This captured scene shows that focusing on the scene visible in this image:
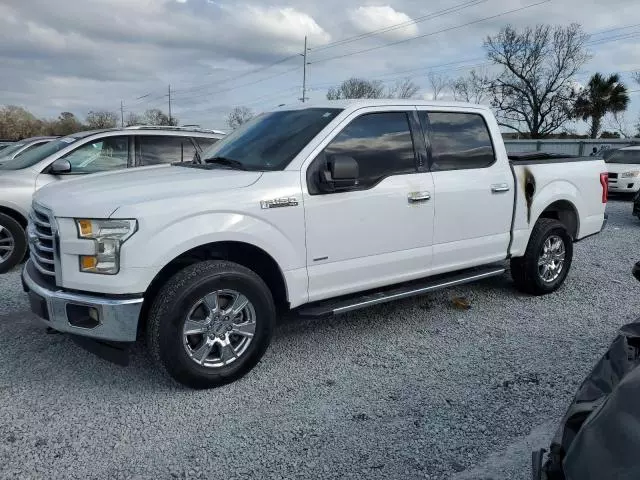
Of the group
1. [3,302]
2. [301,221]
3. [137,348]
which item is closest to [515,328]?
[301,221]

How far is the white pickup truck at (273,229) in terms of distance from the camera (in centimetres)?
339

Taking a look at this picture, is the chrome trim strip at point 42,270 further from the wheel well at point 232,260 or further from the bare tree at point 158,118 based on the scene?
the bare tree at point 158,118

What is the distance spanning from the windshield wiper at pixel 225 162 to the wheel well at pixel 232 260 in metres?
0.68

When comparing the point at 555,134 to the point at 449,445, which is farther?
the point at 555,134

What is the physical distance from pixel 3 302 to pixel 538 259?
551 cm

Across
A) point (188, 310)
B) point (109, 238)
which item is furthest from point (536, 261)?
point (109, 238)

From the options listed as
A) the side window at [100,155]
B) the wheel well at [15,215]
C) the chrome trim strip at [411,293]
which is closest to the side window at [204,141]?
the side window at [100,155]

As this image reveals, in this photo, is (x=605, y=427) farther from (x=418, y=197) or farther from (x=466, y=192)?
(x=466, y=192)

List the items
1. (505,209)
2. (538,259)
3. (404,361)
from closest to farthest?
(404,361) → (505,209) → (538,259)

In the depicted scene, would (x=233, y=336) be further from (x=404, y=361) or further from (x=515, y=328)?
(x=515, y=328)

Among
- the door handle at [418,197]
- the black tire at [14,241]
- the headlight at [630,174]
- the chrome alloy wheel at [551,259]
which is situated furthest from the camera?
the headlight at [630,174]

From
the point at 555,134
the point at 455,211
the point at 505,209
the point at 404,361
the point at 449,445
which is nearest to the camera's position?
the point at 449,445

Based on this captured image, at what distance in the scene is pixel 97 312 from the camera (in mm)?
3355

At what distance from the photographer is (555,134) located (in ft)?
163
